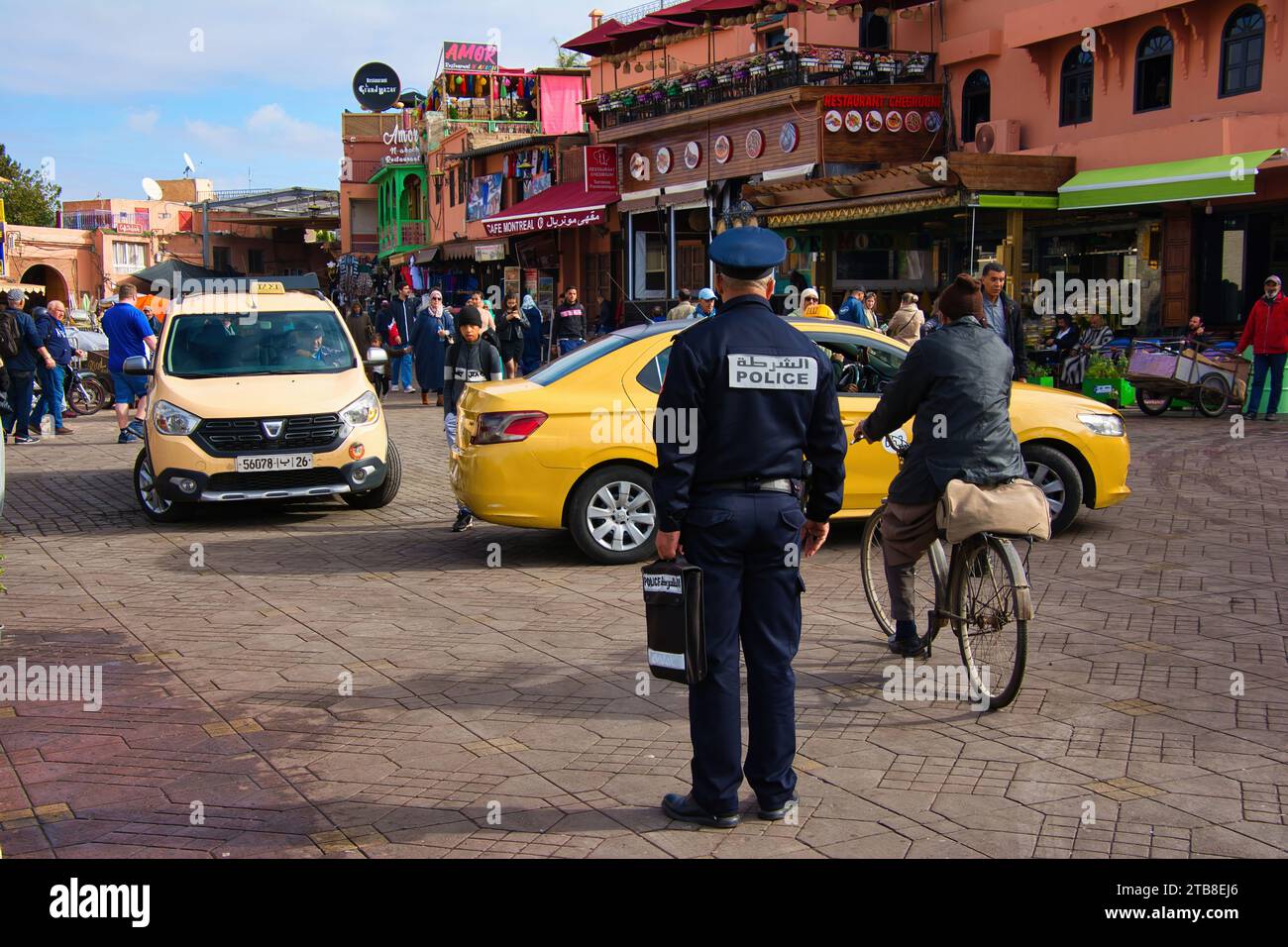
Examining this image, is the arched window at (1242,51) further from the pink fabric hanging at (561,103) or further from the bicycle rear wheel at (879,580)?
the pink fabric hanging at (561,103)

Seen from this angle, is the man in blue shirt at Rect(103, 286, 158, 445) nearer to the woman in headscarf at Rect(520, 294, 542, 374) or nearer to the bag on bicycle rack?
the woman in headscarf at Rect(520, 294, 542, 374)

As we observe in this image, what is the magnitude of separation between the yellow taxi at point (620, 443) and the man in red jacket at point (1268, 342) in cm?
776

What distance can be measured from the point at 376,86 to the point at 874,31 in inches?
1310

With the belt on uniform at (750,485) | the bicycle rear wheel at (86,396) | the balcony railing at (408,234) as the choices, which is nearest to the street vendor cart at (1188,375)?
the belt on uniform at (750,485)

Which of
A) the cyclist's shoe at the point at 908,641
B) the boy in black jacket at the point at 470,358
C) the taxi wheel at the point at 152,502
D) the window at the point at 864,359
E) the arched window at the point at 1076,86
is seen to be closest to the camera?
the cyclist's shoe at the point at 908,641

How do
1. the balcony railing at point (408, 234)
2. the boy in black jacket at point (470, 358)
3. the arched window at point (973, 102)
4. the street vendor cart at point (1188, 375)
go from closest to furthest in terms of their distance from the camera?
the boy in black jacket at point (470, 358) < the street vendor cart at point (1188, 375) < the arched window at point (973, 102) < the balcony railing at point (408, 234)

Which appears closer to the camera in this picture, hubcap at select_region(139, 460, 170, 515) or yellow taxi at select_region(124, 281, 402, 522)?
yellow taxi at select_region(124, 281, 402, 522)

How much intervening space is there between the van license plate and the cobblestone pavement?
2.59 ft

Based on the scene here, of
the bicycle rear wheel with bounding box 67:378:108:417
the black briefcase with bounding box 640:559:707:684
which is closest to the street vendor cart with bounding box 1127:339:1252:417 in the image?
the black briefcase with bounding box 640:559:707:684

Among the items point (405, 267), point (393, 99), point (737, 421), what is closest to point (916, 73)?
point (737, 421)

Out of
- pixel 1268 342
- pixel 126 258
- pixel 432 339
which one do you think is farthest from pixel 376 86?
pixel 1268 342

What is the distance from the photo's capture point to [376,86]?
54781 mm

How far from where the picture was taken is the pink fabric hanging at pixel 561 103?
149 feet

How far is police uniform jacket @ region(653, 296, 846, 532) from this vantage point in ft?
13.7
